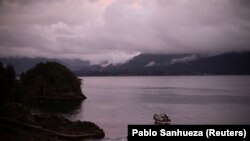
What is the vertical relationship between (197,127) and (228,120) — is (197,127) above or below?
above

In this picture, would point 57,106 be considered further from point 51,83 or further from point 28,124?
point 28,124

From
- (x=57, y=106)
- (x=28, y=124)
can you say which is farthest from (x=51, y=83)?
(x=28, y=124)

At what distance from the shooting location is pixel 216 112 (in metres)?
120

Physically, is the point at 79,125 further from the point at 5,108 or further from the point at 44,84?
the point at 44,84

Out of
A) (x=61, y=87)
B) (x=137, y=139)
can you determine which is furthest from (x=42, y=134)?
(x=61, y=87)

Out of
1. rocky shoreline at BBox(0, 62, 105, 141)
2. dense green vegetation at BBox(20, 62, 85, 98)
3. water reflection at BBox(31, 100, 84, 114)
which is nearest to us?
rocky shoreline at BBox(0, 62, 105, 141)

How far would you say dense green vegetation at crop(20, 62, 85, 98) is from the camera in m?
158

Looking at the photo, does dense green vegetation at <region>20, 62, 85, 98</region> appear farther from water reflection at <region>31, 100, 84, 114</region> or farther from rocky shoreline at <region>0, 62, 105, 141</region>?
rocky shoreline at <region>0, 62, 105, 141</region>

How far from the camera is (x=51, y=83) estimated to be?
161875 mm

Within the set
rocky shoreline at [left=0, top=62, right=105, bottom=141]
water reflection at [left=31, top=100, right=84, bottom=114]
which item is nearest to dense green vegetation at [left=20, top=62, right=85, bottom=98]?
water reflection at [left=31, top=100, right=84, bottom=114]

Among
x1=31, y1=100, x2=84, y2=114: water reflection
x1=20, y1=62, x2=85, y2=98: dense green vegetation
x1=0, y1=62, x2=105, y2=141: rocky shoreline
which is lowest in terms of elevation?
x1=31, y1=100, x2=84, y2=114: water reflection

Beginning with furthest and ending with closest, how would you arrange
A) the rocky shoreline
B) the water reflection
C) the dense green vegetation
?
the dense green vegetation, the water reflection, the rocky shoreline

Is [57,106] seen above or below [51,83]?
below

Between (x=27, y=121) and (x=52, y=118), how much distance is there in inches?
397
